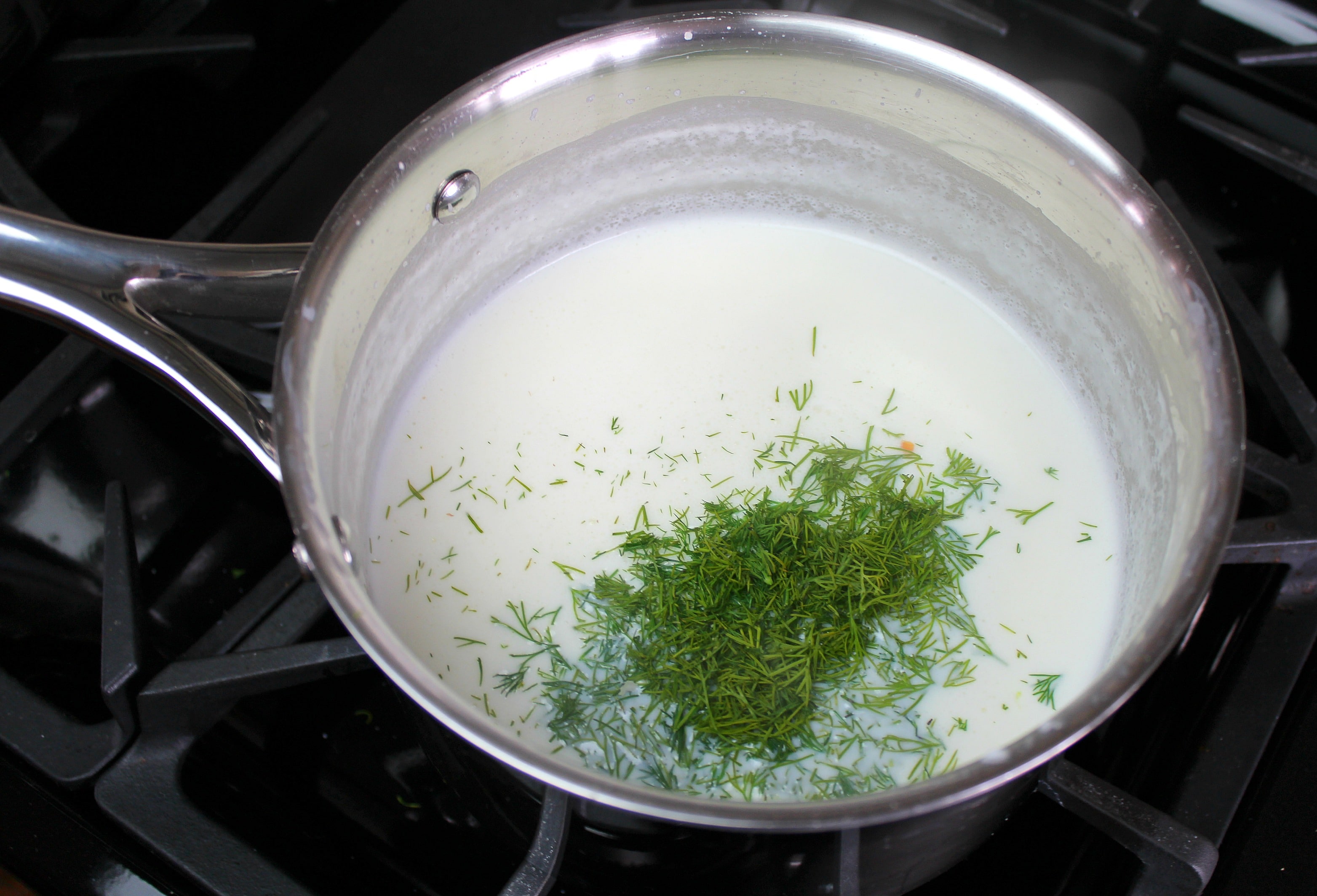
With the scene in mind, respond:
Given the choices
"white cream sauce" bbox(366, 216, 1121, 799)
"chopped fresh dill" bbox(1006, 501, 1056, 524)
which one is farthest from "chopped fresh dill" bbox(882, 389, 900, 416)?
"chopped fresh dill" bbox(1006, 501, 1056, 524)

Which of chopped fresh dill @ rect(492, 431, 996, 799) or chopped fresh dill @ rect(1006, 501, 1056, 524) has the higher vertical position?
chopped fresh dill @ rect(1006, 501, 1056, 524)

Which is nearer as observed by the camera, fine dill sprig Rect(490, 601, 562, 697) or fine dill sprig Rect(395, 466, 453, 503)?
fine dill sprig Rect(490, 601, 562, 697)

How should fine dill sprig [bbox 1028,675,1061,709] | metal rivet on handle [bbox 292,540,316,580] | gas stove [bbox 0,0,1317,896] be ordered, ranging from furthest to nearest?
1. fine dill sprig [bbox 1028,675,1061,709]
2. gas stove [bbox 0,0,1317,896]
3. metal rivet on handle [bbox 292,540,316,580]

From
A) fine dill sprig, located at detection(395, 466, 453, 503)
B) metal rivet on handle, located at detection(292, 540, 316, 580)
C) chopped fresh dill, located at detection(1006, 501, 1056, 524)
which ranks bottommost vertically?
metal rivet on handle, located at detection(292, 540, 316, 580)

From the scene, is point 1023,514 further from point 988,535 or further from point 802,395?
point 802,395

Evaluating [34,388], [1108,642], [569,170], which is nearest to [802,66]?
[569,170]

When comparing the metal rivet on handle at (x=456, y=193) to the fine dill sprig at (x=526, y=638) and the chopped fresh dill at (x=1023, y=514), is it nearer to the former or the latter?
the fine dill sprig at (x=526, y=638)

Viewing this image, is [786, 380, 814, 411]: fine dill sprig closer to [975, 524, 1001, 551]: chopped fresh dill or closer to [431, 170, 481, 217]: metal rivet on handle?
[975, 524, 1001, 551]: chopped fresh dill
